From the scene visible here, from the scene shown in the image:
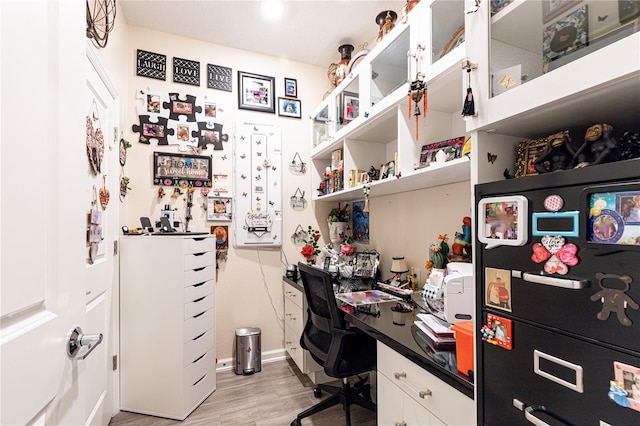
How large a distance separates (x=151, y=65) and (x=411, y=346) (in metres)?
2.91

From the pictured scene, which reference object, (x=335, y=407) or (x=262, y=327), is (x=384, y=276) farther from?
(x=262, y=327)

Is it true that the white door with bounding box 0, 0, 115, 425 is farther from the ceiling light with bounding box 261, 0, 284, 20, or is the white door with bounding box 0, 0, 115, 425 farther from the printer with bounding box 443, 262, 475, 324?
the ceiling light with bounding box 261, 0, 284, 20

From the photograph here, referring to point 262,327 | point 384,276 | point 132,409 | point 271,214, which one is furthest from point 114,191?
point 384,276

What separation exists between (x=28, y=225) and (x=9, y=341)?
0.19 metres

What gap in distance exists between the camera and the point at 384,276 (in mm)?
2451

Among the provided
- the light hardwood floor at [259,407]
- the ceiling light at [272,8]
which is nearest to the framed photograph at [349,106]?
the ceiling light at [272,8]

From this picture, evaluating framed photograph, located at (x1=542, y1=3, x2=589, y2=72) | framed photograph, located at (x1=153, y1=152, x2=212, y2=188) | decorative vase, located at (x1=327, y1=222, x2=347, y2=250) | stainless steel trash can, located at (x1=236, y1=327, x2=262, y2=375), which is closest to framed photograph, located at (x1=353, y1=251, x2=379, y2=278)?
decorative vase, located at (x1=327, y1=222, x2=347, y2=250)

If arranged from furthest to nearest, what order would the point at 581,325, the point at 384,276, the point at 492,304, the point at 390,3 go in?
the point at 384,276 < the point at 390,3 < the point at 492,304 < the point at 581,325

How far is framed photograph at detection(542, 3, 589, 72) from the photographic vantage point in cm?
73

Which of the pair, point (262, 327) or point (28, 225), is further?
point (262, 327)

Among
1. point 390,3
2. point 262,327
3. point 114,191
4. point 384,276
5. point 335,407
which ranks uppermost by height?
point 390,3

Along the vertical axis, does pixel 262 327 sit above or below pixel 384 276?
below

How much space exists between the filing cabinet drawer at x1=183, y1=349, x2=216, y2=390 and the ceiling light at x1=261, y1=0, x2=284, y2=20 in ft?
8.77

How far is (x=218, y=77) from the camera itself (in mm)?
2732
